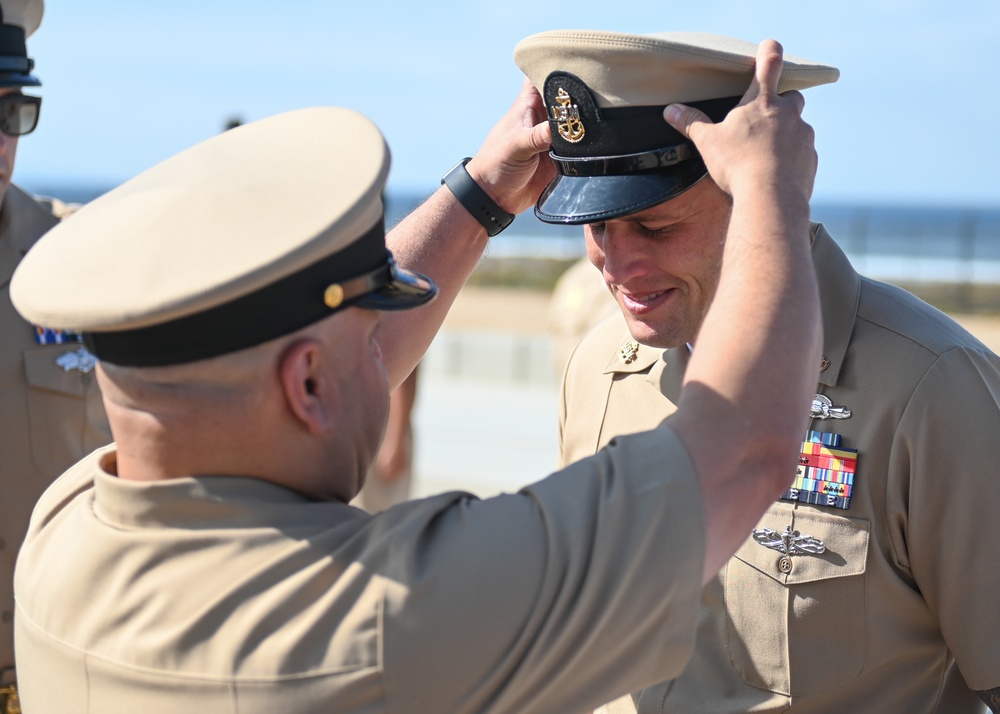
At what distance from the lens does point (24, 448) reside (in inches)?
135

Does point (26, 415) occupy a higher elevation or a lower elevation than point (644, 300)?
lower

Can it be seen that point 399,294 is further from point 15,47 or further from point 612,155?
point 15,47

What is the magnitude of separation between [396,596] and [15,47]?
106 inches

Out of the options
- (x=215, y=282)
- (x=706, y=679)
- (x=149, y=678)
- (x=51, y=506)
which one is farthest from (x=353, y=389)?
(x=706, y=679)

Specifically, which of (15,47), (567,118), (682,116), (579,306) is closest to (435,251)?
(567,118)

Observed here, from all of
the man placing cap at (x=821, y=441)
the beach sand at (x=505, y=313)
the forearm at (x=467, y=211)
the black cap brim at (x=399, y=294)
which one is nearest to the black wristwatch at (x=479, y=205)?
the forearm at (x=467, y=211)

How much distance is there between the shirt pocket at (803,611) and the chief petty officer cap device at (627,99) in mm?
766

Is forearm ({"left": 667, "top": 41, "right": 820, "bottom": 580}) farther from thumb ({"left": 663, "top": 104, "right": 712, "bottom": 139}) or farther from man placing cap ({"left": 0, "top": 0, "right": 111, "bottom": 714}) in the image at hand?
man placing cap ({"left": 0, "top": 0, "right": 111, "bottom": 714})

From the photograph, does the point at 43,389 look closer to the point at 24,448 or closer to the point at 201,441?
the point at 24,448

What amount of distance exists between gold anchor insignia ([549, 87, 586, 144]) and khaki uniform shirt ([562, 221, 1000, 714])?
57 cm

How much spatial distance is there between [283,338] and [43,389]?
2206 mm

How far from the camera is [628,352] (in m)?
2.82

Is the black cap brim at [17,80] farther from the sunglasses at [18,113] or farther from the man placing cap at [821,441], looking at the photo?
the man placing cap at [821,441]

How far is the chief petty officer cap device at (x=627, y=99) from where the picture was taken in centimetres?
226
